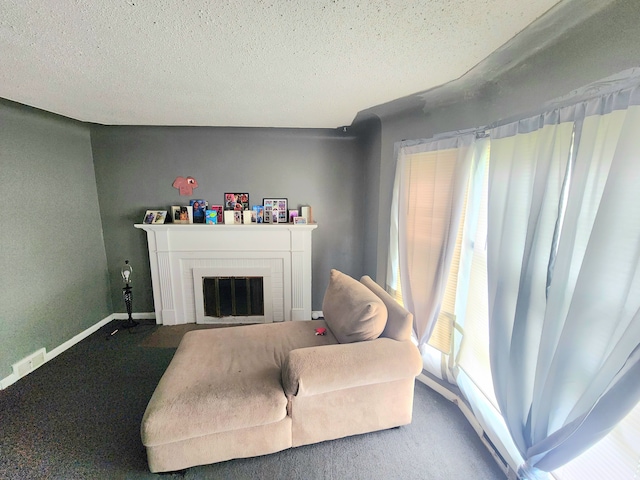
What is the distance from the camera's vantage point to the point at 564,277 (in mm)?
1061

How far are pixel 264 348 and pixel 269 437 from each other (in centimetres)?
56

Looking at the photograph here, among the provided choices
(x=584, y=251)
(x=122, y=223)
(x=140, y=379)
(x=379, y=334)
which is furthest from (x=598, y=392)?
(x=122, y=223)

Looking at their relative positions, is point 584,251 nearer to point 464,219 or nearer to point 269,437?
point 464,219

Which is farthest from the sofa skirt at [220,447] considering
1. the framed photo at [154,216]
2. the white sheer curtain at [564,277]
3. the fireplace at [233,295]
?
the framed photo at [154,216]

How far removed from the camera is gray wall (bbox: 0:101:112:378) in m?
2.17

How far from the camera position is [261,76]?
5.41 ft

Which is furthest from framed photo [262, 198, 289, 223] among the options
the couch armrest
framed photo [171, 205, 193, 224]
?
the couch armrest

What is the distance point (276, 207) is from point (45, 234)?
221 centimetres

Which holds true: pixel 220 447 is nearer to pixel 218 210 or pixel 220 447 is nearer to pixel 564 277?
pixel 564 277

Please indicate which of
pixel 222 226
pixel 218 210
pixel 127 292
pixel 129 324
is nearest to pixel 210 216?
pixel 218 210

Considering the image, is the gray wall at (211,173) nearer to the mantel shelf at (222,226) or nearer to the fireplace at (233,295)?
the mantel shelf at (222,226)

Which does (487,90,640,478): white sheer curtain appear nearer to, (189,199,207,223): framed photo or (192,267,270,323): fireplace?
(192,267,270,323): fireplace

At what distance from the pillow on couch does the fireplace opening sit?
1.27 meters

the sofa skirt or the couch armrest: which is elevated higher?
the couch armrest
